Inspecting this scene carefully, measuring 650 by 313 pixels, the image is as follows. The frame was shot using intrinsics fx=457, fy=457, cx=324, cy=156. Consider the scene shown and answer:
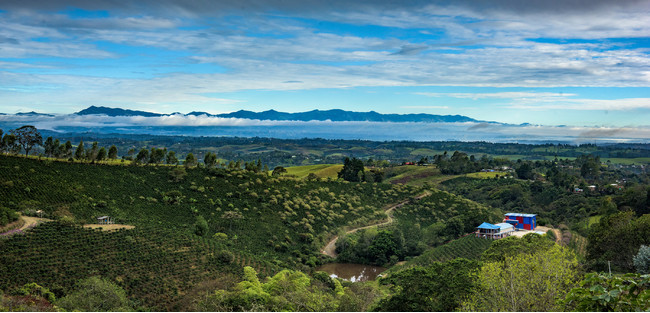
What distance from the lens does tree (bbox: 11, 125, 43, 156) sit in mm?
44406

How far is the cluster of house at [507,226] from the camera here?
165ft

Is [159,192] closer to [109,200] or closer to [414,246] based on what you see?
[109,200]

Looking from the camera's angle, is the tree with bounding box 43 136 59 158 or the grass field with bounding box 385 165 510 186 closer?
the tree with bounding box 43 136 59 158

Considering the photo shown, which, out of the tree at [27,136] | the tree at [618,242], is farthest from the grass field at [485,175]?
the tree at [27,136]

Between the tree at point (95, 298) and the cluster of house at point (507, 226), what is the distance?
39075 mm

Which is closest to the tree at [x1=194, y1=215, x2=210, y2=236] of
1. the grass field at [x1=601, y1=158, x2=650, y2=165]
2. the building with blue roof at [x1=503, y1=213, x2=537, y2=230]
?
the building with blue roof at [x1=503, y1=213, x2=537, y2=230]

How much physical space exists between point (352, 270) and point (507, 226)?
2145 centimetres

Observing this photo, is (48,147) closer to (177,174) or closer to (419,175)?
(177,174)

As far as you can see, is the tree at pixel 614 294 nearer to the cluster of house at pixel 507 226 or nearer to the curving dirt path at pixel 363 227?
the curving dirt path at pixel 363 227

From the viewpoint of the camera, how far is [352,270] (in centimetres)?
4194

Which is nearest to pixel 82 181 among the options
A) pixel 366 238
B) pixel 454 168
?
pixel 366 238

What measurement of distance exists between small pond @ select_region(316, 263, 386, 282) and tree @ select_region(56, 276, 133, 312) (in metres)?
20.5

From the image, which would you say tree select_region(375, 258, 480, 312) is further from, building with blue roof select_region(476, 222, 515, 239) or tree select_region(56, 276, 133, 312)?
building with blue roof select_region(476, 222, 515, 239)

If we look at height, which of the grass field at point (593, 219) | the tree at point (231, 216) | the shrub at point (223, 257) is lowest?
the grass field at point (593, 219)
